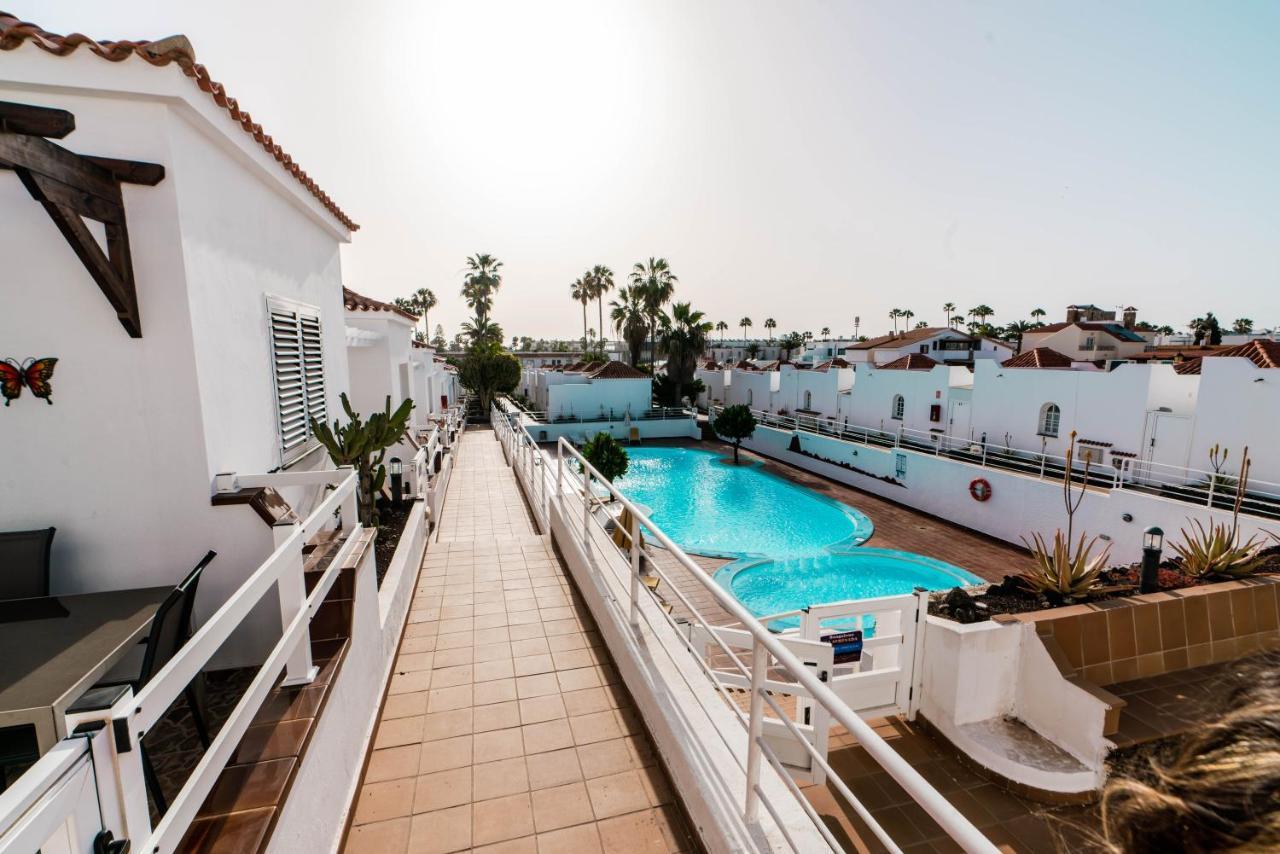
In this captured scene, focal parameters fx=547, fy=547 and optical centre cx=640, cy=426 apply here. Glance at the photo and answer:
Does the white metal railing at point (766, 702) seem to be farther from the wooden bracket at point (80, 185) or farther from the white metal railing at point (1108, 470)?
the white metal railing at point (1108, 470)

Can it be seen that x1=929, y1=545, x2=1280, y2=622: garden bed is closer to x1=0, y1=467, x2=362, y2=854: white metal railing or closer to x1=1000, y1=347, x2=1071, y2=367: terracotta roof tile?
x1=0, y1=467, x2=362, y2=854: white metal railing

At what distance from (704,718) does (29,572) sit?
3.68 meters

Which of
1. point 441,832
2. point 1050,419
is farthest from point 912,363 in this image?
point 441,832

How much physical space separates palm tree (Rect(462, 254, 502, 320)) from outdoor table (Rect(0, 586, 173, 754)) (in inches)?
1825

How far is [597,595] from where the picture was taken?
443 cm

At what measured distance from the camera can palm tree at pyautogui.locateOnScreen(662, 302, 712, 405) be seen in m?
32.9

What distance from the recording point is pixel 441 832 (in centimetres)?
253

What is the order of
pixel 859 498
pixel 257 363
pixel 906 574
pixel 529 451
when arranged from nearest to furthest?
pixel 257 363
pixel 529 451
pixel 906 574
pixel 859 498

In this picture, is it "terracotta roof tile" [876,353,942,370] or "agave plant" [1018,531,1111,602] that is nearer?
"agave plant" [1018,531,1111,602]

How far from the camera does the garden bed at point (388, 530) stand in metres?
4.92

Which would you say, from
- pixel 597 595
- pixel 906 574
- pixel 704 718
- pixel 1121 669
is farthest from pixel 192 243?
→ pixel 906 574

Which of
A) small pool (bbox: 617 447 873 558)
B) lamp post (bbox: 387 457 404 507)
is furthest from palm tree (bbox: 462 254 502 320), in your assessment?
lamp post (bbox: 387 457 404 507)

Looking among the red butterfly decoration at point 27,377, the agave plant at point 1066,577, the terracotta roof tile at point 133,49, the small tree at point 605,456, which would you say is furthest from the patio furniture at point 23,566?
the small tree at point 605,456

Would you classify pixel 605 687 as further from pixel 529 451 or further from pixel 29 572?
pixel 529 451
